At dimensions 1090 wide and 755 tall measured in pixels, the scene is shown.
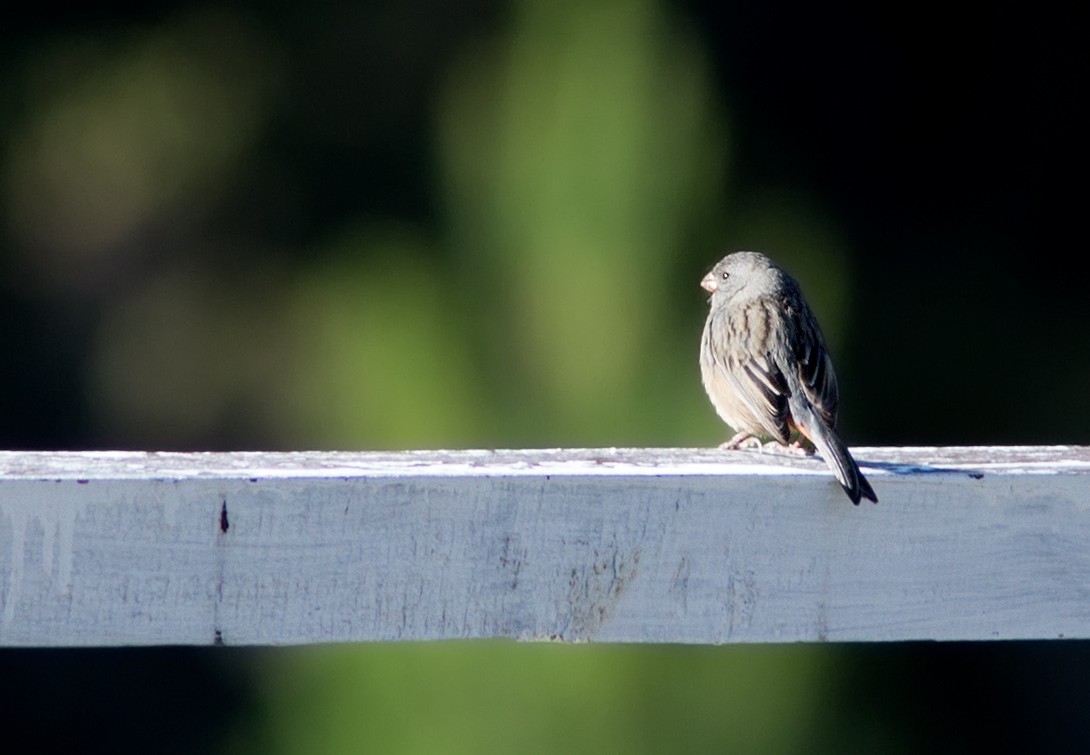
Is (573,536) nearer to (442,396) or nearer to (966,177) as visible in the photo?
(442,396)

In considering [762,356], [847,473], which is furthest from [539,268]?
[847,473]

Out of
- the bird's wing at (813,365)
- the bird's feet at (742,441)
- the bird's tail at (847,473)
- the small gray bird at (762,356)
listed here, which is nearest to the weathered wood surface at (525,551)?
the bird's tail at (847,473)

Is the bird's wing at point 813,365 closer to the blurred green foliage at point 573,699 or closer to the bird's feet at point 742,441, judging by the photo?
the bird's feet at point 742,441

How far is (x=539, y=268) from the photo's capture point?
3.75 meters

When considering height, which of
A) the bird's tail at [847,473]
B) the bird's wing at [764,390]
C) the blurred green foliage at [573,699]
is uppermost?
the bird's tail at [847,473]

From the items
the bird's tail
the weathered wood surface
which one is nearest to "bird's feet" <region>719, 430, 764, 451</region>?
the bird's tail

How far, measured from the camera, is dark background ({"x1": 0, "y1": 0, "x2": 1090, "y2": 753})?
12.1 ft

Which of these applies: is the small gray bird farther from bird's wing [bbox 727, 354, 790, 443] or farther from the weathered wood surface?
the weathered wood surface

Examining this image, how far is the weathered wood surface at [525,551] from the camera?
154 cm

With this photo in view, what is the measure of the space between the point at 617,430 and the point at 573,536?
2053 millimetres

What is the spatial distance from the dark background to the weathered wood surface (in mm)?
1777

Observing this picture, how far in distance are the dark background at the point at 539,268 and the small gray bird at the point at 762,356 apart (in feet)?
0.41

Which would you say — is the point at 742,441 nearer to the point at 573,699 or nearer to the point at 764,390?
the point at 764,390

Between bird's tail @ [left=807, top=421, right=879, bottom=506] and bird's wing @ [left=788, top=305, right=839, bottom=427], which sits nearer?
bird's tail @ [left=807, top=421, right=879, bottom=506]
